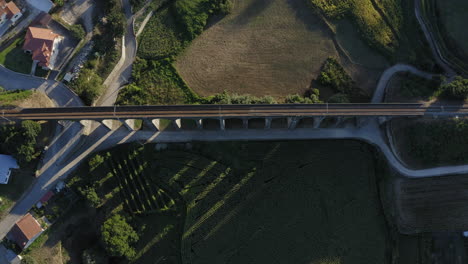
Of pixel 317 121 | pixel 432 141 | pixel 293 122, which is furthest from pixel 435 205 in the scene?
pixel 293 122

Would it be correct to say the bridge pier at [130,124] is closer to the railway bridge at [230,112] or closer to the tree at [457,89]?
the railway bridge at [230,112]

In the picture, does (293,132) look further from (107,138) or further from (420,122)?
(107,138)

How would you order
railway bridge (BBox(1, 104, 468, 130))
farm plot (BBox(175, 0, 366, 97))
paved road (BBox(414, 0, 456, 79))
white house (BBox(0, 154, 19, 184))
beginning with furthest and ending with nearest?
1. farm plot (BBox(175, 0, 366, 97))
2. paved road (BBox(414, 0, 456, 79))
3. white house (BBox(0, 154, 19, 184))
4. railway bridge (BBox(1, 104, 468, 130))

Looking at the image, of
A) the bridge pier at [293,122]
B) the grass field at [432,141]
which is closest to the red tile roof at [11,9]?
the bridge pier at [293,122]

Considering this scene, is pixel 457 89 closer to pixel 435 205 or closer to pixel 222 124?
pixel 435 205

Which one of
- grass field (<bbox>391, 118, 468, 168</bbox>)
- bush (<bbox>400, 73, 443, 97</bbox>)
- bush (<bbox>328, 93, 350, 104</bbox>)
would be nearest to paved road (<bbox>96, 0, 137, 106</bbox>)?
bush (<bbox>328, 93, 350, 104</bbox>)

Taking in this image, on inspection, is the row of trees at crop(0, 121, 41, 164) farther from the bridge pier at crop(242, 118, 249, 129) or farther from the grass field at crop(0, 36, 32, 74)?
the bridge pier at crop(242, 118, 249, 129)

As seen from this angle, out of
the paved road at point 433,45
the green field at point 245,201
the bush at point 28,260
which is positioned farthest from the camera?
the paved road at point 433,45
